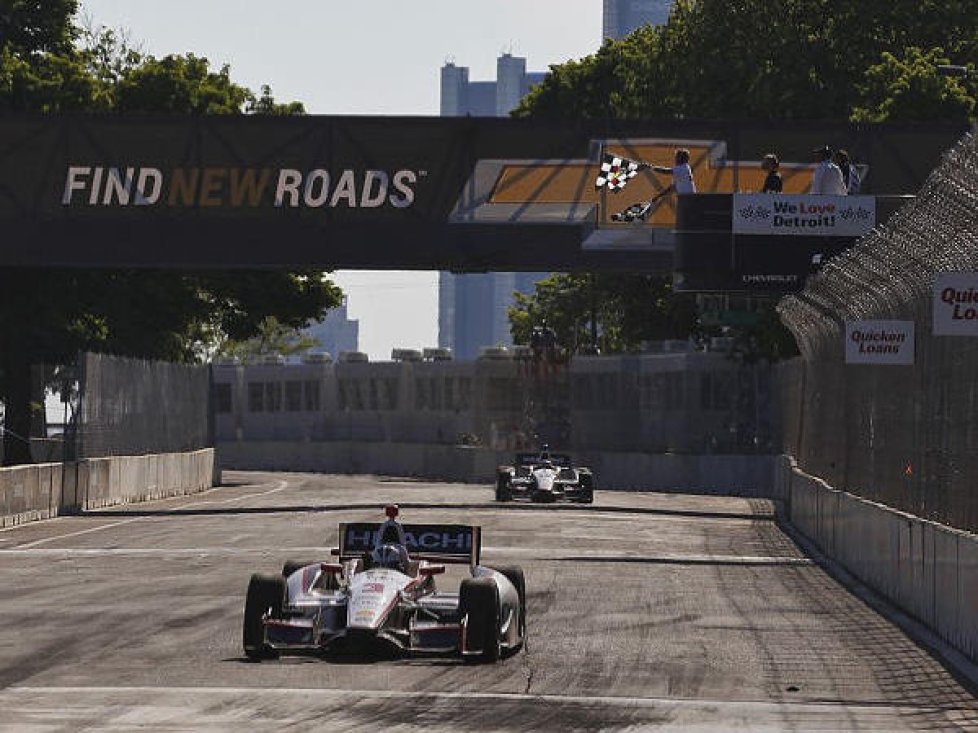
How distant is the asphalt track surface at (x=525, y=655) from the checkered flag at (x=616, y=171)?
1178cm

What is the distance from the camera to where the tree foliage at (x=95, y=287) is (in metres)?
61.3

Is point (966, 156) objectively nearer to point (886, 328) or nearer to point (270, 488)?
point (886, 328)

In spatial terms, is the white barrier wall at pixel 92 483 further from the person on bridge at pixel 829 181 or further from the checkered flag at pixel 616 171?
the person on bridge at pixel 829 181

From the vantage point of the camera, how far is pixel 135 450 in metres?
51.2

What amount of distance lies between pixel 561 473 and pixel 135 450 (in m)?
9.42

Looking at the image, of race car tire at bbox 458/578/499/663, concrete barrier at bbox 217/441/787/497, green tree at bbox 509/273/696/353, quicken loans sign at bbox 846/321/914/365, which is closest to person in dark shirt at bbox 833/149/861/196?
concrete barrier at bbox 217/441/787/497

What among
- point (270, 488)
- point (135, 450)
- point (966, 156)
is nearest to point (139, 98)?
point (270, 488)

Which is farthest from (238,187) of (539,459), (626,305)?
(626,305)

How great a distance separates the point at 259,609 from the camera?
1689 centimetres

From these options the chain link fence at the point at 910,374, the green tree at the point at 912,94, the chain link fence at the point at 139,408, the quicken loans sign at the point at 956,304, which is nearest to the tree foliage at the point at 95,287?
the chain link fence at the point at 139,408

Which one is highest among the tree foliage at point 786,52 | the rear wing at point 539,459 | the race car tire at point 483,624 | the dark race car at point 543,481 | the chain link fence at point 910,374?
the tree foliage at point 786,52

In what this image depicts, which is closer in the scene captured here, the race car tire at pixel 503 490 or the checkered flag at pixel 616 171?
the checkered flag at pixel 616 171

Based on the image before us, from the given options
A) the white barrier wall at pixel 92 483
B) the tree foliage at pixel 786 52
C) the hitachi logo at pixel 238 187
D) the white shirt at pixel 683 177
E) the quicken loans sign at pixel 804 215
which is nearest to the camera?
the quicken loans sign at pixel 804 215

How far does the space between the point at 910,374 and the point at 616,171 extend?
22.1 m
